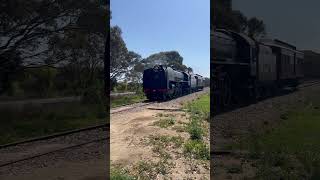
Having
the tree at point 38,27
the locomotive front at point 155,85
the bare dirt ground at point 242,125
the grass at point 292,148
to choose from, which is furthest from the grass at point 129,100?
the grass at point 292,148

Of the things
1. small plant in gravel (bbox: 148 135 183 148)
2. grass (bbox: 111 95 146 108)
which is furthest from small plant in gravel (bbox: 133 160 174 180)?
grass (bbox: 111 95 146 108)

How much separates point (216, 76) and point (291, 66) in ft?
4.67

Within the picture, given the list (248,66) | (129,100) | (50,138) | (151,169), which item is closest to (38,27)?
Answer: (50,138)

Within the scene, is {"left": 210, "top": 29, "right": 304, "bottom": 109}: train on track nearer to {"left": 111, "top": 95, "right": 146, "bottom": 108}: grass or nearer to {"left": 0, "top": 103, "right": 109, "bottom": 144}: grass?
{"left": 0, "top": 103, "right": 109, "bottom": 144}: grass

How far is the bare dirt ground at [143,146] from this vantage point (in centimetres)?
768

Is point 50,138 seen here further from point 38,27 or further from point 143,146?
point 143,146

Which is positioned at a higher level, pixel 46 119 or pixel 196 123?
pixel 46 119

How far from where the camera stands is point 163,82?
876 inches

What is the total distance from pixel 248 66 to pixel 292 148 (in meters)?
1.81

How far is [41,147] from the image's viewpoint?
262 inches

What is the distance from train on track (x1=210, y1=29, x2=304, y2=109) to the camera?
6371 millimetres

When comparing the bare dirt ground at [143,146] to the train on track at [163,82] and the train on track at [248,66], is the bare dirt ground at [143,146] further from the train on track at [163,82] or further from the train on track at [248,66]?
the train on track at [163,82]

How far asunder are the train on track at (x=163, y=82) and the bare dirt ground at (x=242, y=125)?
48.2ft

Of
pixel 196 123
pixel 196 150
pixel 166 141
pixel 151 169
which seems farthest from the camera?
pixel 196 123
